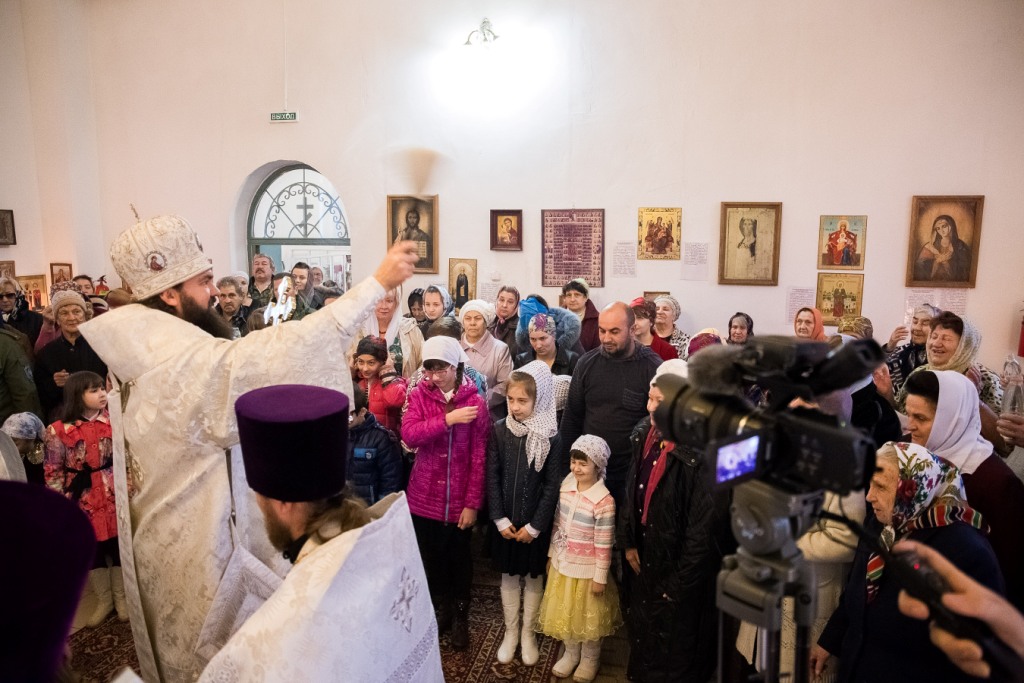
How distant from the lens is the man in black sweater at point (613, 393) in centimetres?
394

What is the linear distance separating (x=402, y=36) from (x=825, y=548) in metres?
7.33

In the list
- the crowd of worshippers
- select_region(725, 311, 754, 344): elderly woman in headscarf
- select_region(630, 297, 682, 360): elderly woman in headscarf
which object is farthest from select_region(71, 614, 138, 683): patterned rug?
select_region(725, 311, 754, 344): elderly woman in headscarf

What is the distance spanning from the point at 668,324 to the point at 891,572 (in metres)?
4.83

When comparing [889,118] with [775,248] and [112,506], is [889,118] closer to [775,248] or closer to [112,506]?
[775,248]

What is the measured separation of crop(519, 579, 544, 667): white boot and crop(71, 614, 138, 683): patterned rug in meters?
1.97

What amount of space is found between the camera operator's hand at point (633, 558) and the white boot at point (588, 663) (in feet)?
1.43

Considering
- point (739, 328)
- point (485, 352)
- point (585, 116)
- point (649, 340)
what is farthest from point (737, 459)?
point (585, 116)

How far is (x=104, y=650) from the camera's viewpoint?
3.61 meters

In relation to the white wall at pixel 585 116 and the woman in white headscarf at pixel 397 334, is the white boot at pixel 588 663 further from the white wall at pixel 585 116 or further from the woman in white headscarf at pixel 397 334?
the white wall at pixel 585 116

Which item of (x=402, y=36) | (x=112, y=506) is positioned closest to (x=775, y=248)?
(x=402, y=36)

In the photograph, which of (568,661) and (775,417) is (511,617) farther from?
(775,417)

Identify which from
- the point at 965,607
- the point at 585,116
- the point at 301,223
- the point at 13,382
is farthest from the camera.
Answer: the point at 301,223

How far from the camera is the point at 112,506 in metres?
3.85

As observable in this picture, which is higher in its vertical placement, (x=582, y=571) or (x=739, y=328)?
(x=739, y=328)
